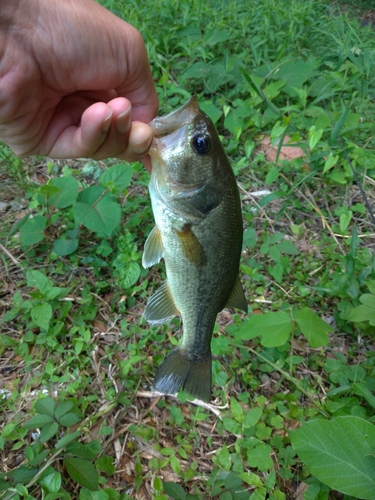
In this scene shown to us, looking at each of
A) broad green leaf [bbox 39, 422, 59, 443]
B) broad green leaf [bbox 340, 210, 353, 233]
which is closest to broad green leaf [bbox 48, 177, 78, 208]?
broad green leaf [bbox 39, 422, 59, 443]

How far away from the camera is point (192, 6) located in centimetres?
525

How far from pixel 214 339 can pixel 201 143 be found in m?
1.32

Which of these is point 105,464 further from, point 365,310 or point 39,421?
point 365,310

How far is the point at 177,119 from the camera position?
5.30 ft

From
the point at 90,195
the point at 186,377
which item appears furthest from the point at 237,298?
the point at 90,195

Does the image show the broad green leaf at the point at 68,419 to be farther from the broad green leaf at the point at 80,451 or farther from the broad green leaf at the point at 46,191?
the broad green leaf at the point at 46,191

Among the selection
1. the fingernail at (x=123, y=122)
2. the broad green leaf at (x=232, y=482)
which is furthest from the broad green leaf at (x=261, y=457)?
the fingernail at (x=123, y=122)

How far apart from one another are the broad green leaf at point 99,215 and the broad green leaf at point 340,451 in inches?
63.6

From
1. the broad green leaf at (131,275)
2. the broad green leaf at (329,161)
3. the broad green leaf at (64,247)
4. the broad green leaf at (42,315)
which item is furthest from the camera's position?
the broad green leaf at (329,161)

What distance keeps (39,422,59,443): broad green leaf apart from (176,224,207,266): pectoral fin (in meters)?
1.06

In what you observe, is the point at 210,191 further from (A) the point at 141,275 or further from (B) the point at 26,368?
(B) the point at 26,368

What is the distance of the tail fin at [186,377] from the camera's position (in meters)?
1.85

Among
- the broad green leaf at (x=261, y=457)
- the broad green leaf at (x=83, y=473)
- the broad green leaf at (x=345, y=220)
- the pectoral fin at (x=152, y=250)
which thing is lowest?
the broad green leaf at (x=261, y=457)

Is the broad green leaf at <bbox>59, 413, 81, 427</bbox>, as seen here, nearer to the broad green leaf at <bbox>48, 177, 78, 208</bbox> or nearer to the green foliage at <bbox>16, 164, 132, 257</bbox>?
the green foliage at <bbox>16, 164, 132, 257</bbox>
